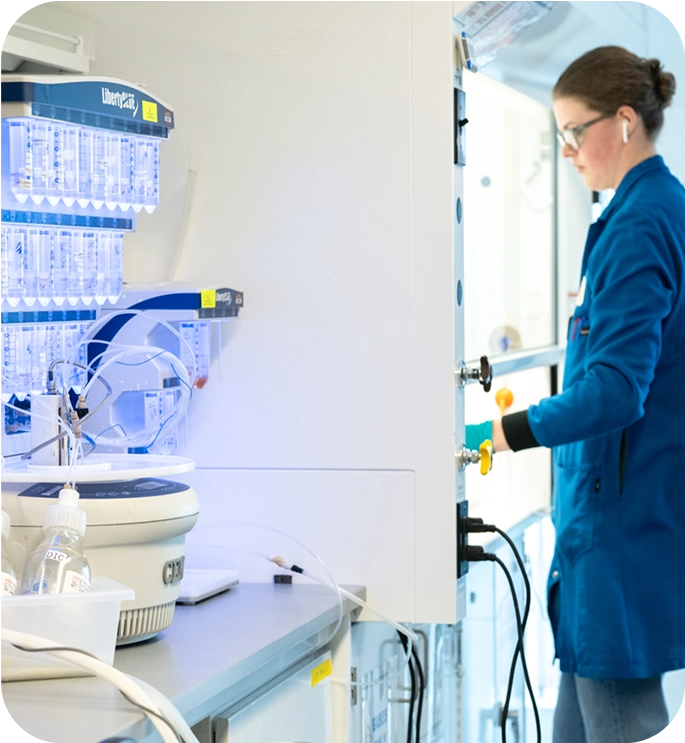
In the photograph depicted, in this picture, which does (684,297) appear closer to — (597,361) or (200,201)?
(597,361)

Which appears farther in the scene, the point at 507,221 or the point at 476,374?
the point at 507,221

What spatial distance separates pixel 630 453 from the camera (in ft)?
7.16

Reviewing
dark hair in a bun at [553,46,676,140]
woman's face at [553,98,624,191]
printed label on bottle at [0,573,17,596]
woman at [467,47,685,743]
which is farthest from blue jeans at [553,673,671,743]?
printed label on bottle at [0,573,17,596]

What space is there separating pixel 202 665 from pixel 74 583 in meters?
0.20

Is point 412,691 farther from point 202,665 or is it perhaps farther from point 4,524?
point 4,524

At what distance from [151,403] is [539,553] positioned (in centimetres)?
197

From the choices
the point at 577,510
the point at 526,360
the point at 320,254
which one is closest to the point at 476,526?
the point at 577,510

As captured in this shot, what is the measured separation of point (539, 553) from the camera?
11.4 feet

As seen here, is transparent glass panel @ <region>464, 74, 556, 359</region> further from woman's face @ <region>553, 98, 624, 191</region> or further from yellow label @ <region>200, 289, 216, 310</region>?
A: yellow label @ <region>200, 289, 216, 310</region>

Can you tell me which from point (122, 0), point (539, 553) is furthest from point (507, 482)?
point (122, 0)

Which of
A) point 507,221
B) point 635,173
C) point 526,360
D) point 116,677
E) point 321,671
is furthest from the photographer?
point 507,221

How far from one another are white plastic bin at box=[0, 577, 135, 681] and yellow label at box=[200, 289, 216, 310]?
66 cm

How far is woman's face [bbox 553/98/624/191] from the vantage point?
2.38 meters

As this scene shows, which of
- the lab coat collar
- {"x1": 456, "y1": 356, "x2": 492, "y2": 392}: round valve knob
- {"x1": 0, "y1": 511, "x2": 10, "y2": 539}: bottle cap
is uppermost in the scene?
the lab coat collar
